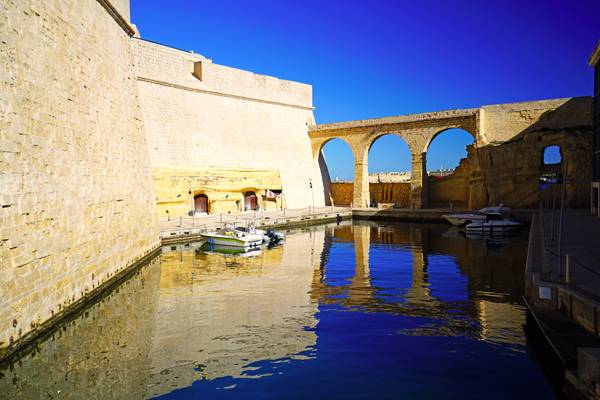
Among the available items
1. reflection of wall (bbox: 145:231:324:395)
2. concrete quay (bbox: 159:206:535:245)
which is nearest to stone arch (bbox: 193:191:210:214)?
concrete quay (bbox: 159:206:535:245)

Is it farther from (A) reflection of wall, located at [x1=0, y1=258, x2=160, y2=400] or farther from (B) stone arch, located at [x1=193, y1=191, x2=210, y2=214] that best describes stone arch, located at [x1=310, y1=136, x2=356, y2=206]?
(A) reflection of wall, located at [x1=0, y1=258, x2=160, y2=400]

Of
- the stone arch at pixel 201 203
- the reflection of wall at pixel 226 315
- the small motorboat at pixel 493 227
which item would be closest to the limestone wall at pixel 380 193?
the small motorboat at pixel 493 227

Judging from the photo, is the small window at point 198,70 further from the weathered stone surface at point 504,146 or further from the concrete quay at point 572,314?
the concrete quay at point 572,314

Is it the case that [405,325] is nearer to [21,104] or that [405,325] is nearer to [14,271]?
[14,271]

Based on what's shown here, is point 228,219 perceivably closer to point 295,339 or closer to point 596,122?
point 295,339

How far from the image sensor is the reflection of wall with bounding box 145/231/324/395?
20.4 ft

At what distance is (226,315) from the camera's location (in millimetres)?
8336

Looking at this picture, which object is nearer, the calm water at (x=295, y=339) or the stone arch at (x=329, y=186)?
the calm water at (x=295, y=339)

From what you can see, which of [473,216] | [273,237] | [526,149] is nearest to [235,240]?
[273,237]

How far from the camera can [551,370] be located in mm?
5949

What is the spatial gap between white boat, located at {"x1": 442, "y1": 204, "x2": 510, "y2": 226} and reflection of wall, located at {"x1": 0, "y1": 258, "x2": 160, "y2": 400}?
53.5 ft

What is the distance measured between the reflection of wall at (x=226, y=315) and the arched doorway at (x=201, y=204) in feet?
30.7

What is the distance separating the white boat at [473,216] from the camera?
20859 millimetres

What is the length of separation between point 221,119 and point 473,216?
14.3 m
